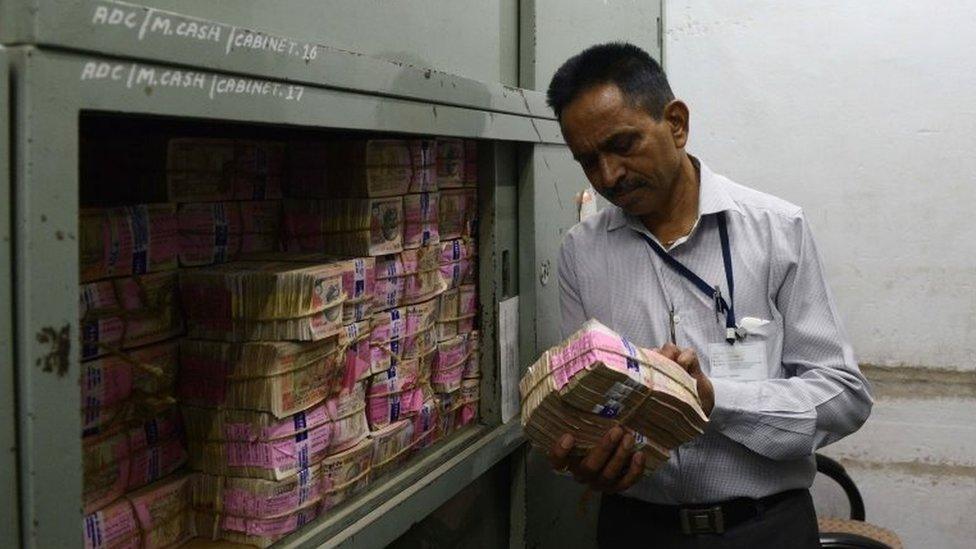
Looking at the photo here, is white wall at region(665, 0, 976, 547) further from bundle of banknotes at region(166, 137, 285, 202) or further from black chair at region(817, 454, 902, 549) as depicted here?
bundle of banknotes at region(166, 137, 285, 202)

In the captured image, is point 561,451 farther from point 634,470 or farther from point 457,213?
point 457,213

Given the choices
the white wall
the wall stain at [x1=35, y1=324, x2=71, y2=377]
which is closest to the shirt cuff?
the wall stain at [x1=35, y1=324, x2=71, y2=377]

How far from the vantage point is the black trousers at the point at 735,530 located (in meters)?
1.63

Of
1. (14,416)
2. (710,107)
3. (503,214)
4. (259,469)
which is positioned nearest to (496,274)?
(503,214)

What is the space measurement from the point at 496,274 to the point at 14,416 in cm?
135

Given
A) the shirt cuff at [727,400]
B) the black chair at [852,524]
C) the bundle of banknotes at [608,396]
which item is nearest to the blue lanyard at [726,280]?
the shirt cuff at [727,400]

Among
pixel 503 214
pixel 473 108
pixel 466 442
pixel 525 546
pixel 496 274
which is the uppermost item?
pixel 473 108

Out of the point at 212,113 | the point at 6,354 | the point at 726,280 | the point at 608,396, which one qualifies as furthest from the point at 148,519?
the point at 726,280

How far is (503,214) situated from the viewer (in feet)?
6.69

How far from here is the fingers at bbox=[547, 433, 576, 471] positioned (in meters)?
1.45

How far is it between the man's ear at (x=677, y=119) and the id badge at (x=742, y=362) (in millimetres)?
459

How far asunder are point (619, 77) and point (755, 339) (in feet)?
2.01

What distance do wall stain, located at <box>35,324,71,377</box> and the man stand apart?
3.22 ft

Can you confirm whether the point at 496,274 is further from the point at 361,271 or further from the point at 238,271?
the point at 238,271
